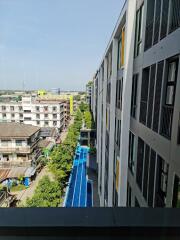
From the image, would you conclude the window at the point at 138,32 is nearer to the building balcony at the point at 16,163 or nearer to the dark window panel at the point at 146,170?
the dark window panel at the point at 146,170

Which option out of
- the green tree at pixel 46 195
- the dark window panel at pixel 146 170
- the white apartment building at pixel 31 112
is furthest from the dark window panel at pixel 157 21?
the white apartment building at pixel 31 112

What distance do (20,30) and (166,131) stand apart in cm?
181

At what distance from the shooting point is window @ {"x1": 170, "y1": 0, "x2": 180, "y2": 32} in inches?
67.9

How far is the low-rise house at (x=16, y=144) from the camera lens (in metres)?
8.52

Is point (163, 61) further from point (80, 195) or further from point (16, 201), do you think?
point (80, 195)

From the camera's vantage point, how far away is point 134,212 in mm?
592

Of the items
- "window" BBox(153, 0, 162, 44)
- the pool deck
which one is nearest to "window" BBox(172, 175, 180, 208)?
"window" BBox(153, 0, 162, 44)

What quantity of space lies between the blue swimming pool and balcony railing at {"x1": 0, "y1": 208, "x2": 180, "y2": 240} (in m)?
6.54

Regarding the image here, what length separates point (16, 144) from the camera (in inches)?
356

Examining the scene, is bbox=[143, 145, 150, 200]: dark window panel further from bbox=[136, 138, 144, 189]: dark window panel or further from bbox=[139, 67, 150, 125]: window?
bbox=[139, 67, 150, 125]: window

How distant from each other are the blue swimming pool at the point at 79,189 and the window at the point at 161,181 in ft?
16.8

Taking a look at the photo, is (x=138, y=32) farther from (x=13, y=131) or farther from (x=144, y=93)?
(x=13, y=131)

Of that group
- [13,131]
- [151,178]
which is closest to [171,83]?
[151,178]

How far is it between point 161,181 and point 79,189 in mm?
8685
